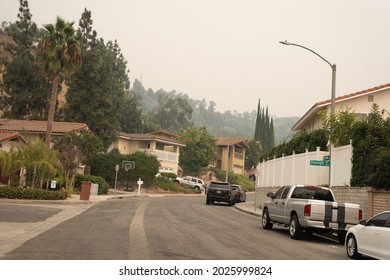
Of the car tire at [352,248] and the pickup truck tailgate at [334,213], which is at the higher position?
the pickup truck tailgate at [334,213]

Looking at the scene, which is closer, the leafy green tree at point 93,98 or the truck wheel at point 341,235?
the truck wheel at point 341,235

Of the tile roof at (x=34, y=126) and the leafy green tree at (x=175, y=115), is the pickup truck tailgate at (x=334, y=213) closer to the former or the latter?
the tile roof at (x=34, y=126)

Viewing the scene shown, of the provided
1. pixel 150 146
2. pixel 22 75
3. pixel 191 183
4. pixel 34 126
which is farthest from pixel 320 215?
pixel 150 146

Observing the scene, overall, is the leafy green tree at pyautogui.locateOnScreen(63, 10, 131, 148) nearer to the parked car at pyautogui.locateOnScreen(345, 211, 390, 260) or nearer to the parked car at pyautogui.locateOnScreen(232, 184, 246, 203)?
the parked car at pyautogui.locateOnScreen(232, 184, 246, 203)

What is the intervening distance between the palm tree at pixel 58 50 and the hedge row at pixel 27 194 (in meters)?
6.25

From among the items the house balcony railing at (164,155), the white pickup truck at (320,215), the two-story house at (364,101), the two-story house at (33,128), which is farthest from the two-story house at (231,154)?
the white pickup truck at (320,215)

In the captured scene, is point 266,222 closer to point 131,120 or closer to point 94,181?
point 94,181

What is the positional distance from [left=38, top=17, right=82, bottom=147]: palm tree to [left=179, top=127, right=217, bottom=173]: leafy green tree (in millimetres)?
46681

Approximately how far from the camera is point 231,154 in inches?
3706

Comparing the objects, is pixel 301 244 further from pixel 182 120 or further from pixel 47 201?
pixel 182 120

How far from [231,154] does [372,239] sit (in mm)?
83117

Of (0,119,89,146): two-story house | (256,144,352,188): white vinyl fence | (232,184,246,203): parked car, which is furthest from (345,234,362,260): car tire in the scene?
(0,119,89,146): two-story house

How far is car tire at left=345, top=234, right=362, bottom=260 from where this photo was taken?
12.0 meters

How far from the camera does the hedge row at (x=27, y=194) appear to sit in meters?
28.1
